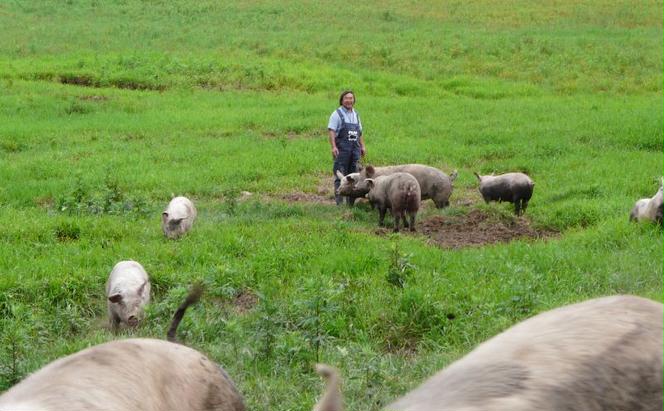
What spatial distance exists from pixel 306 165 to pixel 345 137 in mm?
2259

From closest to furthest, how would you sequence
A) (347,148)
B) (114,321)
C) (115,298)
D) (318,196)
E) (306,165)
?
(115,298), (114,321), (347,148), (318,196), (306,165)

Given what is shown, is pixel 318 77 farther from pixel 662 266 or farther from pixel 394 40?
pixel 662 266

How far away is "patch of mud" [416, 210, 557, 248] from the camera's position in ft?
38.5

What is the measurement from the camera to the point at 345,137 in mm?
14219


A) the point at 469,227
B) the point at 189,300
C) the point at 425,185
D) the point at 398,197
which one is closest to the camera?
the point at 189,300

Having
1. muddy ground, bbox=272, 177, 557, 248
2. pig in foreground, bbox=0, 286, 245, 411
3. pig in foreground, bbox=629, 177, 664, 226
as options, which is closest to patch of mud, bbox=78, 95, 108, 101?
muddy ground, bbox=272, 177, 557, 248

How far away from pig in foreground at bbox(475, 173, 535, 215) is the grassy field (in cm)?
22

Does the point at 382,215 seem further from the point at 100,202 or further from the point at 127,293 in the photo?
the point at 127,293

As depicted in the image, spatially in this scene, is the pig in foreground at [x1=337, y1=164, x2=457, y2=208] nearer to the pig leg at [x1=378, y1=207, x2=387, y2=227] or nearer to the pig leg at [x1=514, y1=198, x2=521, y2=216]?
the pig leg at [x1=378, y1=207, x2=387, y2=227]

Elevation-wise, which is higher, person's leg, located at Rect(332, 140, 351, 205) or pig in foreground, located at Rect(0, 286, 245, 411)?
pig in foreground, located at Rect(0, 286, 245, 411)

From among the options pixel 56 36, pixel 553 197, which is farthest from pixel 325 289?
pixel 56 36

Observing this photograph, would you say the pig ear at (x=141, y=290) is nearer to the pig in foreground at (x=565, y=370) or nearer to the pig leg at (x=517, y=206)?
the pig in foreground at (x=565, y=370)

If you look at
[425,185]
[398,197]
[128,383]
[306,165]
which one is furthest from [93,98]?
[128,383]

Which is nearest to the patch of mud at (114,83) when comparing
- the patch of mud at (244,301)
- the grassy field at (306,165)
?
the grassy field at (306,165)
